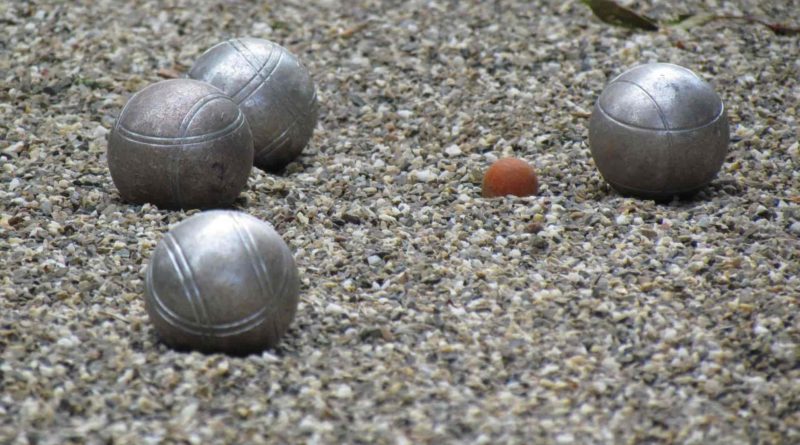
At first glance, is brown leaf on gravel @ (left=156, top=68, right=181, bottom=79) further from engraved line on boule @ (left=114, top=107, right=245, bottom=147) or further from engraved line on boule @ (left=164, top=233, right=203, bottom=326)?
engraved line on boule @ (left=164, top=233, right=203, bottom=326)

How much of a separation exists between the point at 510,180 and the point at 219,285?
2763 millimetres

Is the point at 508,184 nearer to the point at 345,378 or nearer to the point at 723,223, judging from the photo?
the point at 723,223

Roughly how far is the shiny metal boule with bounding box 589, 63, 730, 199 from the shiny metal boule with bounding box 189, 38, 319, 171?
2074 millimetres

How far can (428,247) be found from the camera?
6352mm

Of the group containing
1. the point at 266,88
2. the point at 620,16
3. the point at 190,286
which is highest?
the point at 190,286

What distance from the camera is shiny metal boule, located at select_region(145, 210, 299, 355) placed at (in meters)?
4.88

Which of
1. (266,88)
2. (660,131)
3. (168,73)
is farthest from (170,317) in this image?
(168,73)

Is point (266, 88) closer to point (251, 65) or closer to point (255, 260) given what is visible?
point (251, 65)

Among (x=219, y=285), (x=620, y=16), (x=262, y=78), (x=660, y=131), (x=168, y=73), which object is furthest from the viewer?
(x=620, y=16)

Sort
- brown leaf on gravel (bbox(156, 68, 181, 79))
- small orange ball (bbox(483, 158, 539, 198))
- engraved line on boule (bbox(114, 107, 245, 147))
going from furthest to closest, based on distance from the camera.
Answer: brown leaf on gravel (bbox(156, 68, 181, 79)) < small orange ball (bbox(483, 158, 539, 198)) < engraved line on boule (bbox(114, 107, 245, 147))

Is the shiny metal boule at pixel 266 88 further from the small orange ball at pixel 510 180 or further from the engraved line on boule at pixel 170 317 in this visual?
the engraved line on boule at pixel 170 317

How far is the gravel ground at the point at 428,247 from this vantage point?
4680mm

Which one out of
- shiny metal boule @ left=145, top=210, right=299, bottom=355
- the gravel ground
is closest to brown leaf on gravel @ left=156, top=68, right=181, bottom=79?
the gravel ground

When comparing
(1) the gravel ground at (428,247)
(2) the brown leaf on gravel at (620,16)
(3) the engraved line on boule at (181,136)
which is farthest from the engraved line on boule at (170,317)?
(2) the brown leaf on gravel at (620,16)
